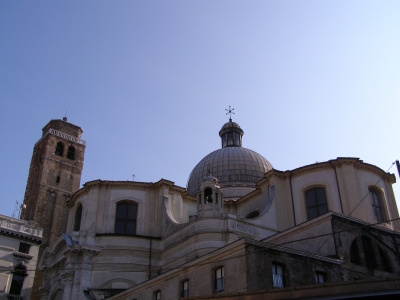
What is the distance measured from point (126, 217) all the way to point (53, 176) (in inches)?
1128

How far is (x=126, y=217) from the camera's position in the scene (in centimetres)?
3388

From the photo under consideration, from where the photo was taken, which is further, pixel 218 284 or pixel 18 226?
pixel 18 226

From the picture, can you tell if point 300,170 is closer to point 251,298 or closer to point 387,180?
point 387,180

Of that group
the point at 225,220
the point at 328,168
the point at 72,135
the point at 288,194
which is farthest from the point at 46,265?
the point at 72,135

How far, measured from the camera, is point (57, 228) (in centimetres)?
5538

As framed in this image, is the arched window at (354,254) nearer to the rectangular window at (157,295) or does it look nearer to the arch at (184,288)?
the arch at (184,288)

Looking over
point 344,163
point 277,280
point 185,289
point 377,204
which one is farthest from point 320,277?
point 377,204

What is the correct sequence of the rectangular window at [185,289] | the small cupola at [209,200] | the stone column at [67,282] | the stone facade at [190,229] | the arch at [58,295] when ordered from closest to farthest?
the rectangular window at [185,289] → the stone facade at [190,229] → the small cupola at [209,200] → the stone column at [67,282] → the arch at [58,295]

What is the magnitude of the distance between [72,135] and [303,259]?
51679 mm

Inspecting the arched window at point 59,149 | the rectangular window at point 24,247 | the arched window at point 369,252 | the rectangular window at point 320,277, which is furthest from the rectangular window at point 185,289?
the arched window at point 59,149

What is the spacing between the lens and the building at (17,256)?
120ft

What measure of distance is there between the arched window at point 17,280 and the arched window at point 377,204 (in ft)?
89.4

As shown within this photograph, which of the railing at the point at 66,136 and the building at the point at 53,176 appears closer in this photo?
the building at the point at 53,176

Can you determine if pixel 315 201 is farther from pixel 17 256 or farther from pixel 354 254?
pixel 17 256
